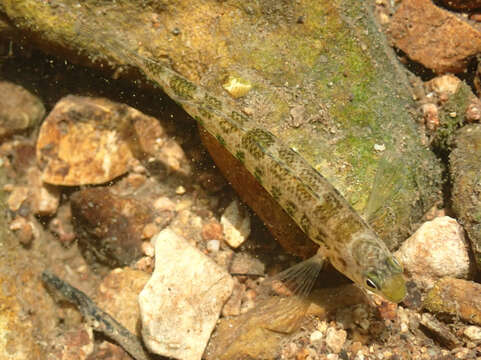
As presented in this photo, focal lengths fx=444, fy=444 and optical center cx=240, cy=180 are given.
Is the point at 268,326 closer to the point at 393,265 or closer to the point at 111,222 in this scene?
the point at 393,265

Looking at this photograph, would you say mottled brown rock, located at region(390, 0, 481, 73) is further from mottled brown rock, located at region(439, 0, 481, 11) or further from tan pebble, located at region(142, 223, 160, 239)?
tan pebble, located at region(142, 223, 160, 239)

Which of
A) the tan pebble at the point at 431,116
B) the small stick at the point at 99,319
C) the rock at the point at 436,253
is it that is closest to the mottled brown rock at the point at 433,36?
the tan pebble at the point at 431,116

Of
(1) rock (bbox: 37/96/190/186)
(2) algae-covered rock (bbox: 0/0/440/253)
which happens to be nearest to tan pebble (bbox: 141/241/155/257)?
(1) rock (bbox: 37/96/190/186)

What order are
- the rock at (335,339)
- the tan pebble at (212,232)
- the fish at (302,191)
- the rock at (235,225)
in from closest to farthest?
the fish at (302,191)
the rock at (335,339)
the rock at (235,225)
the tan pebble at (212,232)

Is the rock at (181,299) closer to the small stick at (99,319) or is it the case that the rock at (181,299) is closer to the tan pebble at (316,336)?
the small stick at (99,319)

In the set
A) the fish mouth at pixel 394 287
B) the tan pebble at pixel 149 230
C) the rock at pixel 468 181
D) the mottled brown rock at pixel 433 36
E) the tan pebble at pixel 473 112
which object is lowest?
the tan pebble at pixel 149 230

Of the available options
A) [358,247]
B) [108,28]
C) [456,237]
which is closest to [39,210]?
[108,28]
